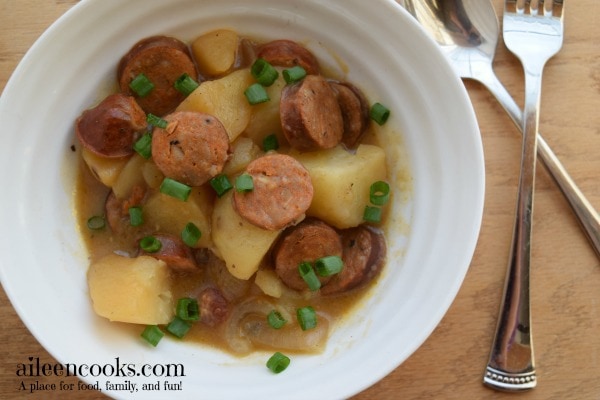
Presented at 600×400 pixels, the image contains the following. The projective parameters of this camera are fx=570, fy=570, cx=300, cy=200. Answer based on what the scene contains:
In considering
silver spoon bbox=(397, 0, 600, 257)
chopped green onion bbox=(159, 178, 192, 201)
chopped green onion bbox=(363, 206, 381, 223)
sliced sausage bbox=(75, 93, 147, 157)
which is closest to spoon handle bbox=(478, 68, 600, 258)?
silver spoon bbox=(397, 0, 600, 257)

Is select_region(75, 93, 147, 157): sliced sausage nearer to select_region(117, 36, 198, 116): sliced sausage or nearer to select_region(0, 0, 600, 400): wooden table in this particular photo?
select_region(117, 36, 198, 116): sliced sausage

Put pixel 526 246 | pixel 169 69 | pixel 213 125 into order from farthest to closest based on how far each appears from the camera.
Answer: pixel 526 246 < pixel 169 69 < pixel 213 125

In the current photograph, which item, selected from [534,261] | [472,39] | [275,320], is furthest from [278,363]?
[472,39]

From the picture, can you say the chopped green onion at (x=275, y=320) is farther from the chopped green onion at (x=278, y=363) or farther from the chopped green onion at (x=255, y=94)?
the chopped green onion at (x=255, y=94)

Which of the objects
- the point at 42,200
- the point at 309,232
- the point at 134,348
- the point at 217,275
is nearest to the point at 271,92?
the point at 309,232

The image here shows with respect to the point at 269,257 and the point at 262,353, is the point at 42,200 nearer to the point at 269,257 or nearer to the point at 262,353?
the point at 269,257

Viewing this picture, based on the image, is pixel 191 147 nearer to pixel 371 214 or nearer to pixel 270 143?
pixel 270 143

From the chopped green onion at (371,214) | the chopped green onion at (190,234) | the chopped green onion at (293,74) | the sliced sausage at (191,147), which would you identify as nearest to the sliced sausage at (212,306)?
the chopped green onion at (190,234)
